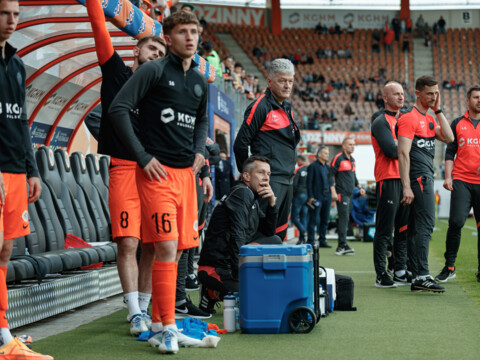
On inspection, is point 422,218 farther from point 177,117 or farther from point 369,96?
point 369,96

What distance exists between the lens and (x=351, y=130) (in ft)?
115

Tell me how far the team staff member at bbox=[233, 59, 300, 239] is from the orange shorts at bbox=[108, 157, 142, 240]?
111cm

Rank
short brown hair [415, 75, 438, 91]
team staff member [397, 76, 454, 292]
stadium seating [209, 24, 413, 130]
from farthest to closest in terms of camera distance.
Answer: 1. stadium seating [209, 24, 413, 130]
2. short brown hair [415, 75, 438, 91]
3. team staff member [397, 76, 454, 292]

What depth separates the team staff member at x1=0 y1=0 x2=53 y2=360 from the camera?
3408 millimetres

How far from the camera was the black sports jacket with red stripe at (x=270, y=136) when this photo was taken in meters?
5.54

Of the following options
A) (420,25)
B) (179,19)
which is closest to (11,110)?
(179,19)

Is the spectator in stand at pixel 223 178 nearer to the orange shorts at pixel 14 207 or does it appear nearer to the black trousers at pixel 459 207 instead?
the black trousers at pixel 459 207

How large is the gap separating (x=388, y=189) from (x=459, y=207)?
2.76 ft

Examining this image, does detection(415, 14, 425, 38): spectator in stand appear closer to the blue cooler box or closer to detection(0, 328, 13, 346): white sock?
the blue cooler box

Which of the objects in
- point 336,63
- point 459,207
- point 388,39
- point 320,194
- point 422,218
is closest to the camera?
point 422,218

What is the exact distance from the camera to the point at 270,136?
558cm

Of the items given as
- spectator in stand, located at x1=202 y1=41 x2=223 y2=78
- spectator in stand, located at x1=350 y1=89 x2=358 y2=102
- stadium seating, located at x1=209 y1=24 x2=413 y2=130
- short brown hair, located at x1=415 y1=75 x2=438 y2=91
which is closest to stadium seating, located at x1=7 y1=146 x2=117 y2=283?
short brown hair, located at x1=415 y1=75 x2=438 y2=91

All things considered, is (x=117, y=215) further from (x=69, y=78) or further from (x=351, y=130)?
(x=351, y=130)

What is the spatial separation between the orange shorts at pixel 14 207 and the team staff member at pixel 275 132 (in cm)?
221
